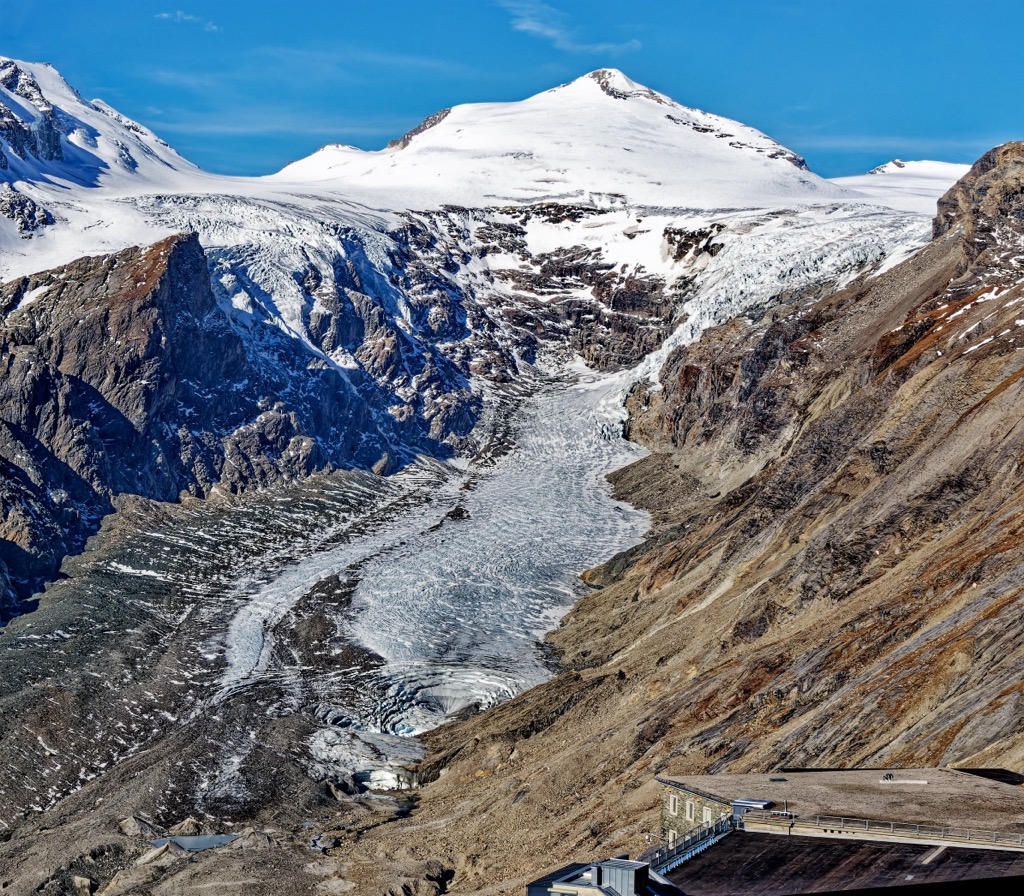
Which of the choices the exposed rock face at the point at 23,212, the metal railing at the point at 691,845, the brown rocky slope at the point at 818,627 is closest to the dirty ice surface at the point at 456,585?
the brown rocky slope at the point at 818,627

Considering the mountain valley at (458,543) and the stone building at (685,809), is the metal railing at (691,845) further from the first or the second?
the mountain valley at (458,543)

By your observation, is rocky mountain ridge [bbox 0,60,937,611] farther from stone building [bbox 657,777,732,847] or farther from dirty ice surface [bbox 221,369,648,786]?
stone building [bbox 657,777,732,847]

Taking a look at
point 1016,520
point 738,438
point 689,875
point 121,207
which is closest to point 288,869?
point 689,875

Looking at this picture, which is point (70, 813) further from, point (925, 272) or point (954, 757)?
point (925, 272)

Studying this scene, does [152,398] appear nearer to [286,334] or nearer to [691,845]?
[286,334]

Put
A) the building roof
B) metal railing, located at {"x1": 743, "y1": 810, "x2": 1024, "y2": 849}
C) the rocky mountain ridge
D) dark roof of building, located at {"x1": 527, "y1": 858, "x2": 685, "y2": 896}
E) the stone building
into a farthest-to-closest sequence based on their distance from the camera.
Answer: the rocky mountain ridge → the stone building → the building roof → metal railing, located at {"x1": 743, "y1": 810, "x2": 1024, "y2": 849} → dark roof of building, located at {"x1": 527, "y1": 858, "x2": 685, "y2": 896}

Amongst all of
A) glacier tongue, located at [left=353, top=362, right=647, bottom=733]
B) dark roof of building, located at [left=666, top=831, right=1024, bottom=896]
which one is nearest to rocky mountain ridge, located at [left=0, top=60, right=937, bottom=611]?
glacier tongue, located at [left=353, top=362, right=647, bottom=733]
